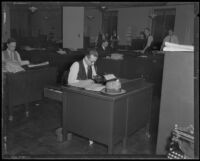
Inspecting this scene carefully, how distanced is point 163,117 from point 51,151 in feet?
4.64

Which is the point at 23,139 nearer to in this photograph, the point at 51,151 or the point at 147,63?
the point at 51,151

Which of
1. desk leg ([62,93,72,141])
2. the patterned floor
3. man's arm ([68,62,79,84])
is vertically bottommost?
the patterned floor

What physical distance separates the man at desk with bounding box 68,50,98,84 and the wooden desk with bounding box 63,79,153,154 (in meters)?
0.34

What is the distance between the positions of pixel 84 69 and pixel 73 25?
5496 millimetres

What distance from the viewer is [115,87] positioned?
2.73m

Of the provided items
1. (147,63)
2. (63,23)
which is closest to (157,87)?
(147,63)

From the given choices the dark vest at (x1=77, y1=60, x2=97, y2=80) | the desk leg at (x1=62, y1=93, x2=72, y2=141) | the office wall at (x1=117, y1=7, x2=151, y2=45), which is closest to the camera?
the desk leg at (x1=62, y1=93, x2=72, y2=141)

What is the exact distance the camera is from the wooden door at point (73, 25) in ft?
27.5

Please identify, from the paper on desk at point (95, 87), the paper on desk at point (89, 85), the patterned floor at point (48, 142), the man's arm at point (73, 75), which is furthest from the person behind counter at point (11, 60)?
the paper on desk at point (95, 87)

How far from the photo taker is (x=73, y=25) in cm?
859

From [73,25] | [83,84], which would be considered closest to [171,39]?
[73,25]

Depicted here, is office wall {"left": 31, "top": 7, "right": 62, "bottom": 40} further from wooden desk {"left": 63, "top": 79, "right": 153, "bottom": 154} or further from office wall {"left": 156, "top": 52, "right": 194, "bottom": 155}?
office wall {"left": 156, "top": 52, "right": 194, "bottom": 155}

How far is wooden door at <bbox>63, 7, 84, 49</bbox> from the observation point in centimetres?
839

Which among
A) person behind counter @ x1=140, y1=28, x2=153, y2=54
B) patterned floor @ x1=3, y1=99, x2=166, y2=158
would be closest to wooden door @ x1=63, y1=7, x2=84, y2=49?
person behind counter @ x1=140, y1=28, x2=153, y2=54
